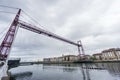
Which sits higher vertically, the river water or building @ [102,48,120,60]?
building @ [102,48,120,60]

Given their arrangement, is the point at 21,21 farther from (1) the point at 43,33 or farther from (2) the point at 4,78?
(2) the point at 4,78

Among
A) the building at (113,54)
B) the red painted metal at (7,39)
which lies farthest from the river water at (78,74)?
the building at (113,54)

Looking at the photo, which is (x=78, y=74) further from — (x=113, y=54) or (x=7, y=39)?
(x=113, y=54)

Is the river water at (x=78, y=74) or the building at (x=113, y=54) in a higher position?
the building at (x=113, y=54)

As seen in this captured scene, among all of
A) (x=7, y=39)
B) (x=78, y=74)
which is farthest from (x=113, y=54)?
(x=7, y=39)

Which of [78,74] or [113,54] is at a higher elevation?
[113,54]

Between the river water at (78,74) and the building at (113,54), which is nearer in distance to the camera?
the river water at (78,74)

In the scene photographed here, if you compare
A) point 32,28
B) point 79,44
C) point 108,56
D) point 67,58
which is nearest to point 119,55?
point 108,56

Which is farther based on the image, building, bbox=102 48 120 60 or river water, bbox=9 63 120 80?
building, bbox=102 48 120 60

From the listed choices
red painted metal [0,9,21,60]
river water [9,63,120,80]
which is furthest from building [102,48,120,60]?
red painted metal [0,9,21,60]

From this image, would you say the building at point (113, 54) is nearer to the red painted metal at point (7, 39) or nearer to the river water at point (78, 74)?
the river water at point (78, 74)

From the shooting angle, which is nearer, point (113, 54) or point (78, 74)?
point (78, 74)

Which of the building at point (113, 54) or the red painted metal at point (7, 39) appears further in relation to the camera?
the building at point (113, 54)

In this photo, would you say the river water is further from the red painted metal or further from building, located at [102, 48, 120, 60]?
building, located at [102, 48, 120, 60]
